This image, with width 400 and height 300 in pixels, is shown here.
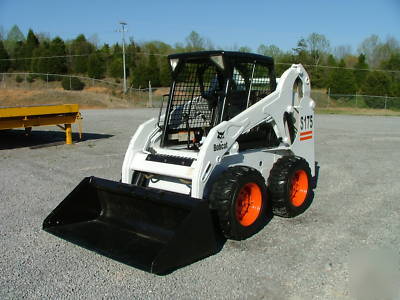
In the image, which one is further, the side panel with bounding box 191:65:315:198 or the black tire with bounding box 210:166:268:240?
the side panel with bounding box 191:65:315:198

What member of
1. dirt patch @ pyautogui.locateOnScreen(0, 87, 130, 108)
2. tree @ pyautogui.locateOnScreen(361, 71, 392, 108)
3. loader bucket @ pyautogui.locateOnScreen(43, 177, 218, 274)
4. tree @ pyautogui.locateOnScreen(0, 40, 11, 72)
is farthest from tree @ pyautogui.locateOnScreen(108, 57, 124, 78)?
loader bucket @ pyautogui.locateOnScreen(43, 177, 218, 274)

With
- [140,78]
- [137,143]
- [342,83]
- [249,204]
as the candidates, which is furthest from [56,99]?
[249,204]

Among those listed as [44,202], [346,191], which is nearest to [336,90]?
[346,191]

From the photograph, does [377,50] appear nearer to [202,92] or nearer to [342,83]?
[342,83]

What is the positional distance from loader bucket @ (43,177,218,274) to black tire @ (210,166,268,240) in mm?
340

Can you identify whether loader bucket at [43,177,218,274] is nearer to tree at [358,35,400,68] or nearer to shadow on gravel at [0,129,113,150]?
shadow on gravel at [0,129,113,150]

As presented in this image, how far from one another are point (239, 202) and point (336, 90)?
1473 inches

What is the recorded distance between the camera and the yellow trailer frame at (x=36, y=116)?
11.0 metres

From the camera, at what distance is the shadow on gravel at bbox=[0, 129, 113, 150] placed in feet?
41.3

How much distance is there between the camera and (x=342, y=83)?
3931 centimetres

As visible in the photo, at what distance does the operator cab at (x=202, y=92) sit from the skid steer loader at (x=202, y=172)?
0.05ft

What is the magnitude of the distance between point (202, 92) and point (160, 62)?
168 feet

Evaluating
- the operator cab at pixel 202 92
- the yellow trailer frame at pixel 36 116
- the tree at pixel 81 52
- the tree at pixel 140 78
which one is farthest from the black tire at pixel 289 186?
the tree at pixel 81 52

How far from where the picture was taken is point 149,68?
4691cm
